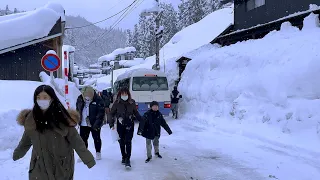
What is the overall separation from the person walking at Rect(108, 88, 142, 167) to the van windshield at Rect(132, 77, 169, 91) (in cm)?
864

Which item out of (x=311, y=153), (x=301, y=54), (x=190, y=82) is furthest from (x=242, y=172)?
(x=190, y=82)

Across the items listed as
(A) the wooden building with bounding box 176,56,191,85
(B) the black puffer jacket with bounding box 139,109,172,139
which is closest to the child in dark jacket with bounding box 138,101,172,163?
(B) the black puffer jacket with bounding box 139,109,172,139

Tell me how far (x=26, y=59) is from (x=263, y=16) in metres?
15.3

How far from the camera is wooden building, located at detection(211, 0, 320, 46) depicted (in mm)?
16006

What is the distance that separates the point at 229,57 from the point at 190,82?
3709mm

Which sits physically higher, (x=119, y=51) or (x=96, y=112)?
(x=119, y=51)

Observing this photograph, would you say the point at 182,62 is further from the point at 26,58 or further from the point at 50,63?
the point at 50,63

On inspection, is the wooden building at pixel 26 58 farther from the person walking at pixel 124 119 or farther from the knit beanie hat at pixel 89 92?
the person walking at pixel 124 119

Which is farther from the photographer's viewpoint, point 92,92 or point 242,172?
point 92,92

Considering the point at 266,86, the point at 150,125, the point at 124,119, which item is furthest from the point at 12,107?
the point at 266,86

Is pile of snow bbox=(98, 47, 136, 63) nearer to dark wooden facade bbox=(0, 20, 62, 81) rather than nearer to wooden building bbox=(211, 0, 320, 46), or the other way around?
wooden building bbox=(211, 0, 320, 46)

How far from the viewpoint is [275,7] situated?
727 inches

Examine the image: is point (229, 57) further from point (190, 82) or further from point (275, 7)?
point (275, 7)

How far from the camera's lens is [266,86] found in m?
11.5
